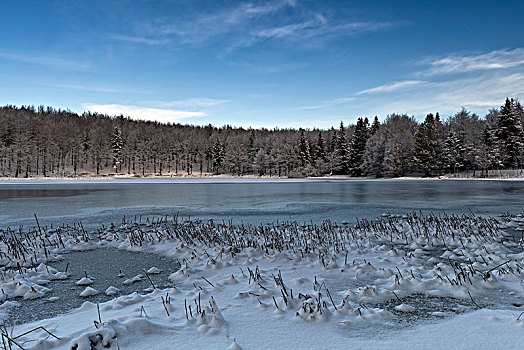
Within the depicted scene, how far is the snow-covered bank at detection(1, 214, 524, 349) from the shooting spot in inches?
144

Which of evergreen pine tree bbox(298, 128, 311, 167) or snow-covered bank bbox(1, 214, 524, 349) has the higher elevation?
evergreen pine tree bbox(298, 128, 311, 167)

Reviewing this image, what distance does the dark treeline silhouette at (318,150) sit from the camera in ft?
209

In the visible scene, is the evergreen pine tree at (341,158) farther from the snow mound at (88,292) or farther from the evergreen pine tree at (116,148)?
the snow mound at (88,292)

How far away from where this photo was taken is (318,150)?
3595 inches

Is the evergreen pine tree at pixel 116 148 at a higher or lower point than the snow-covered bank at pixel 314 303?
higher

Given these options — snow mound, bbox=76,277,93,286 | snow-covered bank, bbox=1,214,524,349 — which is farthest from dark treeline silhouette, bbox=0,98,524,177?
snow mound, bbox=76,277,93,286

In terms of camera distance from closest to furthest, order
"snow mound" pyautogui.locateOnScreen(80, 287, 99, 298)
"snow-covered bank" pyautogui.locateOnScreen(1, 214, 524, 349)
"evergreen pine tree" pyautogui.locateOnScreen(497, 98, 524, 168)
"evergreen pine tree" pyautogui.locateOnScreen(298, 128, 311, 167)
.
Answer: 1. "snow-covered bank" pyautogui.locateOnScreen(1, 214, 524, 349)
2. "snow mound" pyautogui.locateOnScreen(80, 287, 99, 298)
3. "evergreen pine tree" pyautogui.locateOnScreen(497, 98, 524, 168)
4. "evergreen pine tree" pyautogui.locateOnScreen(298, 128, 311, 167)

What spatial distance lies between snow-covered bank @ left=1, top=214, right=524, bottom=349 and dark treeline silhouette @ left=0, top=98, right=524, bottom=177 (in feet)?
200

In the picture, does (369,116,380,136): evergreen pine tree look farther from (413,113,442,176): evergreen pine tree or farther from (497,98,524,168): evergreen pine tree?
(497,98,524,168): evergreen pine tree

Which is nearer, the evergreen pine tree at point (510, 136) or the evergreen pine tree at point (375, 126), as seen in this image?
the evergreen pine tree at point (510, 136)

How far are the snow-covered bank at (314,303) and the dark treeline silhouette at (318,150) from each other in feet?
200

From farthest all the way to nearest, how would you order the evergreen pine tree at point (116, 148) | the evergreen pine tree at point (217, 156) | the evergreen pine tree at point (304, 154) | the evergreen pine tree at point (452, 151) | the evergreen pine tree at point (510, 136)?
the evergreen pine tree at point (217, 156), the evergreen pine tree at point (116, 148), the evergreen pine tree at point (304, 154), the evergreen pine tree at point (452, 151), the evergreen pine tree at point (510, 136)

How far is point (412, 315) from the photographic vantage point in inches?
179

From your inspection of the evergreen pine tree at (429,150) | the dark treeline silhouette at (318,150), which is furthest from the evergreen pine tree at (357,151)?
the evergreen pine tree at (429,150)
